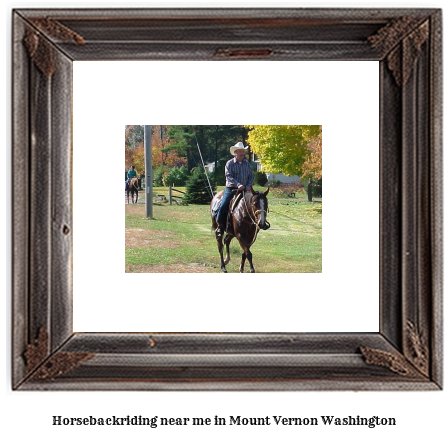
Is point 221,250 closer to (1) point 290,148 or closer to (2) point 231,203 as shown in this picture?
(2) point 231,203

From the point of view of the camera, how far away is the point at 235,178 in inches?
81.3

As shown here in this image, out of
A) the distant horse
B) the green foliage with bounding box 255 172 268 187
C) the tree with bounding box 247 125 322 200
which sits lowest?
the distant horse

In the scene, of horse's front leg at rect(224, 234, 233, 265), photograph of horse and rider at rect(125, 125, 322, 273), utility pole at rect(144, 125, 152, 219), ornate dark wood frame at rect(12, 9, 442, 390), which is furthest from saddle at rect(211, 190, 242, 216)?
ornate dark wood frame at rect(12, 9, 442, 390)

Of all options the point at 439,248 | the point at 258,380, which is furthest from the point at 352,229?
the point at 258,380

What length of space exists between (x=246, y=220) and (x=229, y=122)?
440mm

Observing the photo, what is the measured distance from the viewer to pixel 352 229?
6.59ft

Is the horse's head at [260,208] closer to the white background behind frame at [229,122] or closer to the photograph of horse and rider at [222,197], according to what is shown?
the photograph of horse and rider at [222,197]

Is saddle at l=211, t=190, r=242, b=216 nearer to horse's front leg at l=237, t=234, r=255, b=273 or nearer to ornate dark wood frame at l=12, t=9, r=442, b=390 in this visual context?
horse's front leg at l=237, t=234, r=255, b=273

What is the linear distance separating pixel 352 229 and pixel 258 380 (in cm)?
74

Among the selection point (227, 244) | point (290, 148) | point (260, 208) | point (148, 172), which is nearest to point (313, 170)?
point (290, 148)

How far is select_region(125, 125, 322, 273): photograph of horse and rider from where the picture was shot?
202cm

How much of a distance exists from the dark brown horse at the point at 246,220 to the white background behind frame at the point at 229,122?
17 centimetres

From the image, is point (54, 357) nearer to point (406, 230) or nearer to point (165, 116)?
point (165, 116)

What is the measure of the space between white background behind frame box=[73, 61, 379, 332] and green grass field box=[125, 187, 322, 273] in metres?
0.05
